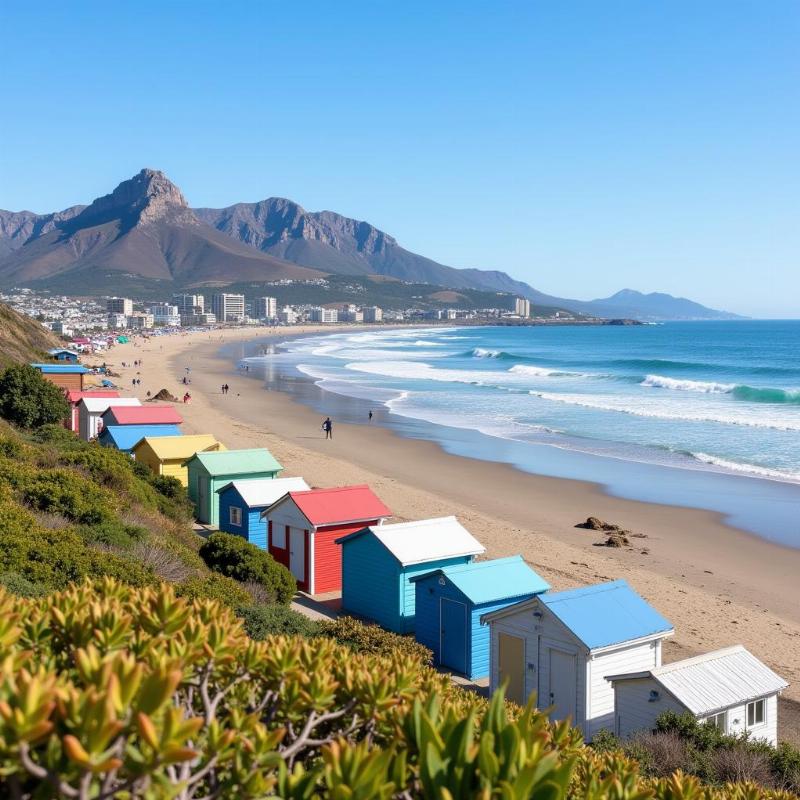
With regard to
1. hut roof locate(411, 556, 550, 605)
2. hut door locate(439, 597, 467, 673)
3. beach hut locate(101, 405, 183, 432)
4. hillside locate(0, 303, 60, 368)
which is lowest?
hut door locate(439, 597, 467, 673)

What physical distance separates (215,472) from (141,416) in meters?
7.20

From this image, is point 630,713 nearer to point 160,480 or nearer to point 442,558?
point 442,558

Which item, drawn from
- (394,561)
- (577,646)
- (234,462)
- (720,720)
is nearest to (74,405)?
(234,462)

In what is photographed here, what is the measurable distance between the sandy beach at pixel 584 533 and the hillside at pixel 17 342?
43.6ft

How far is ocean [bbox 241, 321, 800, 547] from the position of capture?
30.2 meters

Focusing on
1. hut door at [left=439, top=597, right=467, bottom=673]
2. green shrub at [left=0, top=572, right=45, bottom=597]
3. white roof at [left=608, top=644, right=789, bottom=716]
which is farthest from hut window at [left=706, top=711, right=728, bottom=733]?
green shrub at [left=0, top=572, right=45, bottom=597]

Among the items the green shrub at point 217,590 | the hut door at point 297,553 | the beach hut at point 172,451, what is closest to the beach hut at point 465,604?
the green shrub at point 217,590

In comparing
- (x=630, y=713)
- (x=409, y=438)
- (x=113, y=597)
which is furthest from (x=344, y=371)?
(x=113, y=597)

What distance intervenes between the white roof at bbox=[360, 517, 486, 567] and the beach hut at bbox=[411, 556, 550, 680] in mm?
955

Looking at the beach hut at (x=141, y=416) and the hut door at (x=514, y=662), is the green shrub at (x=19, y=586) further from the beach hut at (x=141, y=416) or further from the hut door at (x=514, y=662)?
the beach hut at (x=141, y=416)

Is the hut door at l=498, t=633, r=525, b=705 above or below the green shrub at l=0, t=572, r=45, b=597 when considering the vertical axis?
below

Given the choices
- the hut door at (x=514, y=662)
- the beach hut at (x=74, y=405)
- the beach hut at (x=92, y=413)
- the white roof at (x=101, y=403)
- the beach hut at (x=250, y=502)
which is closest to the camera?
the hut door at (x=514, y=662)

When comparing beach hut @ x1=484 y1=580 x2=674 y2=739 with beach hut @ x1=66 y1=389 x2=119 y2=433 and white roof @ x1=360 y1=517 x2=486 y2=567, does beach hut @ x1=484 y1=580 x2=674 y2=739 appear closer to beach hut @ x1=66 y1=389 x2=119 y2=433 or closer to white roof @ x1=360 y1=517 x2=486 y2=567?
white roof @ x1=360 y1=517 x2=486 y2=567

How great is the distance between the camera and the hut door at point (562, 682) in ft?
A: 40.4
